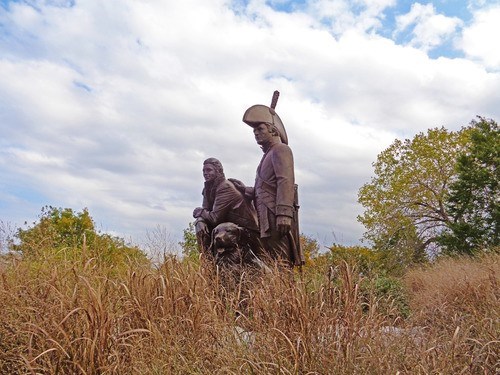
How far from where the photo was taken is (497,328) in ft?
14.0

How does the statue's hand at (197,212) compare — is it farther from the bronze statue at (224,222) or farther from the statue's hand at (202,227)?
the statue's hand at (202,227)

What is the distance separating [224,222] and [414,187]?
1686 cm

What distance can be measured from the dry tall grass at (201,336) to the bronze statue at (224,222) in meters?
1.37

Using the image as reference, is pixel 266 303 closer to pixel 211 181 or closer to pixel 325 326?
pixel 325 326

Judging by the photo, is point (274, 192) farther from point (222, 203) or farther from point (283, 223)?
point (222, 203)

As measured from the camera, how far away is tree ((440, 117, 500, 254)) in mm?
18953

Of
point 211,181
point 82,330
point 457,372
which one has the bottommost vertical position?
point 457,372

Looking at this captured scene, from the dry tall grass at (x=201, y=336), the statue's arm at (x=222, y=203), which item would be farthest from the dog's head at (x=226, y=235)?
the dry tall grass at (x=201, y=336)

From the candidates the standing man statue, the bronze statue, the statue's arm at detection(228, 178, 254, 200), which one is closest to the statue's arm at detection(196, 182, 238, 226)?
the bronze statue

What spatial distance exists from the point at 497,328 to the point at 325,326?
5.58 feet

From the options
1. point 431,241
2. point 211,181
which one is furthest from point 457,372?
point 431,241

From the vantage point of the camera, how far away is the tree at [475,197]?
19.0 meters

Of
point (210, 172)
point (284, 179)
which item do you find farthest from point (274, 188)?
point (210, 172)

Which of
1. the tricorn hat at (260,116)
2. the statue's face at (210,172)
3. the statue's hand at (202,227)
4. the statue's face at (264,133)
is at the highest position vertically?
the tricorn hat at (260,116)
